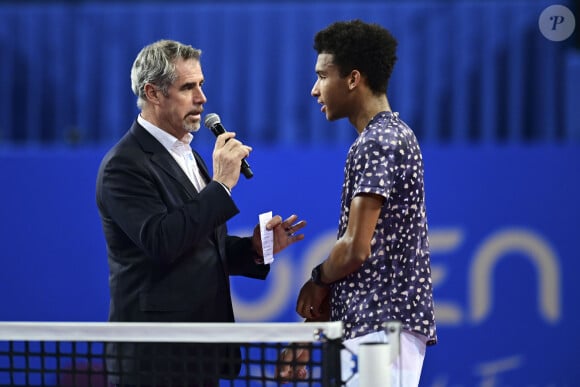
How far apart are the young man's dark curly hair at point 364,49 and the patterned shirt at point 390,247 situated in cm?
14

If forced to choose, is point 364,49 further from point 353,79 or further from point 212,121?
point 212,121

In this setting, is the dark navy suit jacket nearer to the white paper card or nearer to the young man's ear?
the white paper card

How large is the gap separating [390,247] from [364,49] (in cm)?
51

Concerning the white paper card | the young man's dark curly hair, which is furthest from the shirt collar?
the young man's dark curly hair

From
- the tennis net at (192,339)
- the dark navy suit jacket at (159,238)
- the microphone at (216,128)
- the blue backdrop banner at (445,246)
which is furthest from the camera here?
the blue backdrop banner at (445,246)

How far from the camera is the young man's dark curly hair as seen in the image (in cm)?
243

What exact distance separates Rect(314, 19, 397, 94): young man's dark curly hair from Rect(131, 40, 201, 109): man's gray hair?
458 mm

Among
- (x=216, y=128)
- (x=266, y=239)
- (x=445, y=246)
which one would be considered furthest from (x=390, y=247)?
(x=445, y=246)

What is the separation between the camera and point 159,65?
264 cm

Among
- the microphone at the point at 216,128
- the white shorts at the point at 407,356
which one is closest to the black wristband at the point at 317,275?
the white shorts at the point at 407,356

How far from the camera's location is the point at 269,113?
19.3 feet

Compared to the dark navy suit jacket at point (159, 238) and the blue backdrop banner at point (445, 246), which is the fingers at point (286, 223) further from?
the blue backdrop banner at point (445, 246)

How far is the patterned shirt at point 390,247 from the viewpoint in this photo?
2.31 metres

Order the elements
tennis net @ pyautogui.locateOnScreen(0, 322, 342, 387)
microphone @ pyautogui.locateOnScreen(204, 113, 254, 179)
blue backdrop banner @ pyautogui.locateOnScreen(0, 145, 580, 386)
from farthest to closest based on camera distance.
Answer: blue backdrop banner @ pyautogui.locateOnScreen(0, 145, 580, 386) → microphone @ pyautogui.locateOnScreen(204, 113, 254, 179) → tennis net @ pyautogui.locateOnScreen(0, 322, 342, 387)
